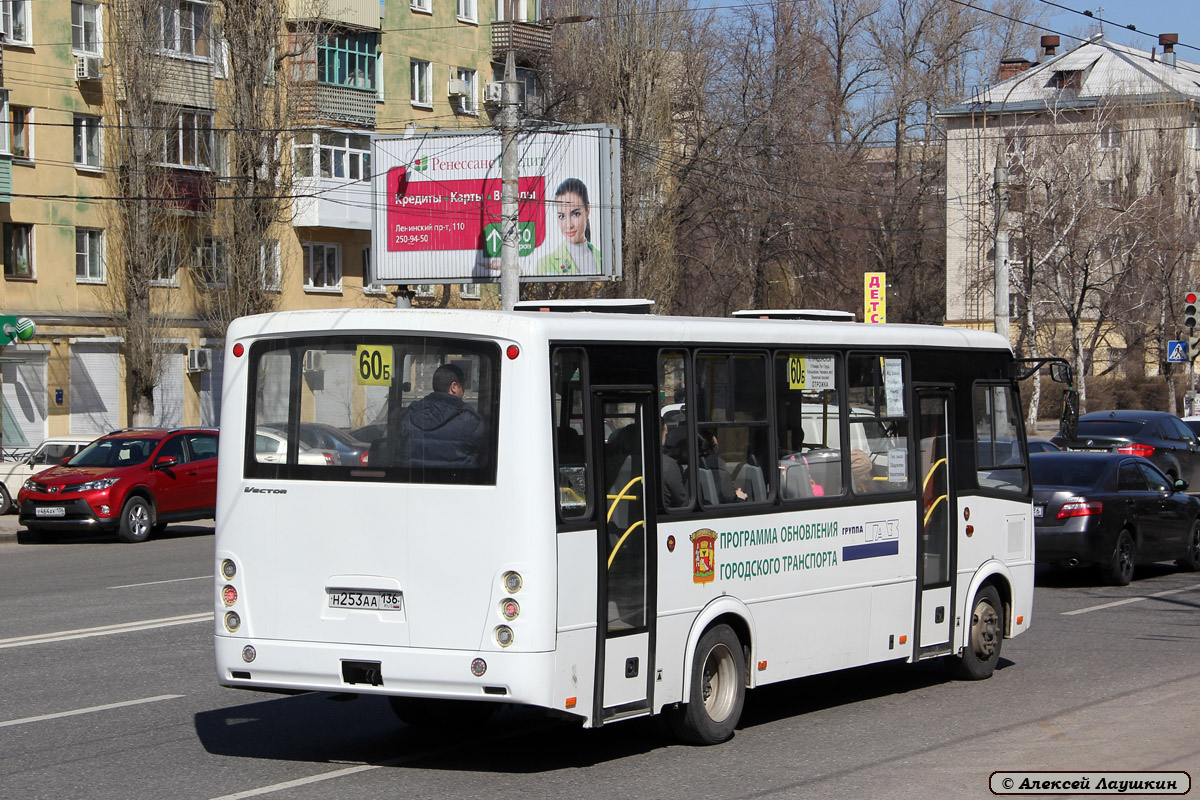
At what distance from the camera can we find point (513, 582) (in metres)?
7.27

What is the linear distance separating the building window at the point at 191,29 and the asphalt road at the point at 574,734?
31.4 meters

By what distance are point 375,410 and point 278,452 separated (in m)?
0.61

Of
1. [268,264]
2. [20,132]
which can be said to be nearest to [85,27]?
[20,132]

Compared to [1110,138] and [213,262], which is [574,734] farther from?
[1110,138]

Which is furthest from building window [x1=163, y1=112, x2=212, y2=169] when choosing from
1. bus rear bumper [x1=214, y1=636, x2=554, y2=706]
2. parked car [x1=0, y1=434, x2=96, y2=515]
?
bus rear bumper [x1=214, y1=636, x2=554, y2=706]

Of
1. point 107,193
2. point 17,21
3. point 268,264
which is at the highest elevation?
point 17,21

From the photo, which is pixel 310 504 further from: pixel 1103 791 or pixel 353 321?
pixel 1103 791

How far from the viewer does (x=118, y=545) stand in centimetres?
2291

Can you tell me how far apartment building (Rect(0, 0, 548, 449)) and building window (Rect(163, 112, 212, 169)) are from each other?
0.04m

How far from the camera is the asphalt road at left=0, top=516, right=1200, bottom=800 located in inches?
292

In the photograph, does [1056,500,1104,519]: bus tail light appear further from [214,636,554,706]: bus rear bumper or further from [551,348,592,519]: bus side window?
[214,636,554,706]: bus rear bumper

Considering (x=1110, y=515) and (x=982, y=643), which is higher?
(x=1110, y=515)

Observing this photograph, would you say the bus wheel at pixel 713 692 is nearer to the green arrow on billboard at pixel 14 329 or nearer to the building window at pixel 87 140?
the green arrow on billboard at pixel 14 329

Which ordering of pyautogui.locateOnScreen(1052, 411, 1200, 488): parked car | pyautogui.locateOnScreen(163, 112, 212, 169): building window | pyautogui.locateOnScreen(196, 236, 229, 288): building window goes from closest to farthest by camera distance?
pyautogui.locateOnScreen(1052, 411, 1200, 488): parked car, pyautogui.locateOnScreen(163, 112, 212, 169): building window, pyautogui.locateOnScreen(196, 236, 229, 288): building window
